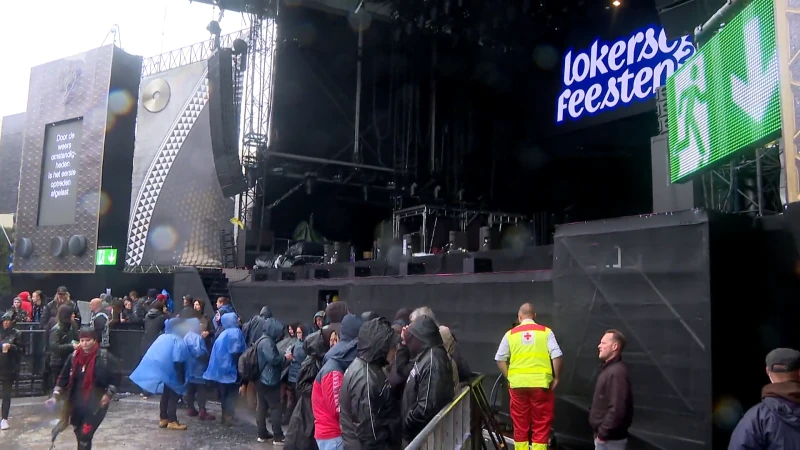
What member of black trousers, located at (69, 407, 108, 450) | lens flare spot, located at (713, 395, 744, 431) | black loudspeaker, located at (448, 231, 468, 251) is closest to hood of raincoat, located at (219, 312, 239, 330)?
black trousers, located at (69, 407, 108, 450)

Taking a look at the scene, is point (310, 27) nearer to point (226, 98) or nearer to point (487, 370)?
point (226, 98)

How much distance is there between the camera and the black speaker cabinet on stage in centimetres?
1758

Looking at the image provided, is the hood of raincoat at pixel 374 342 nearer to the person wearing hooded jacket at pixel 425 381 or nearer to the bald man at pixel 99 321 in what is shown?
the person wearing hooded jacket at pixel 425 381

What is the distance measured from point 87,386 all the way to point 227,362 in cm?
268

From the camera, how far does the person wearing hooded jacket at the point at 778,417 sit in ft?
9.43

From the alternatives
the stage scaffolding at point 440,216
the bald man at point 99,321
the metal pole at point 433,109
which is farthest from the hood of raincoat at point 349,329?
the metal pole at point 433,109

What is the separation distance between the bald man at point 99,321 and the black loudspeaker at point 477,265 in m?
4.80

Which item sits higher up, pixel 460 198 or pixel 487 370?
pixel 460 198

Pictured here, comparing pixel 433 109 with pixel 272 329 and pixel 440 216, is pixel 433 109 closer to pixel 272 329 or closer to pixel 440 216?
pixel 440 216

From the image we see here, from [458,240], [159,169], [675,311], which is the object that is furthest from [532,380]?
[159,169]

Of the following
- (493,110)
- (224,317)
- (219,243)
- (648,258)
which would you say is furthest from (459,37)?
(648,258)

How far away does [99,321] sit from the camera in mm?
8312

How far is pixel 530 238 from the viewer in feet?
49.9

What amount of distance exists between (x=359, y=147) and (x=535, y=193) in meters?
5.60
